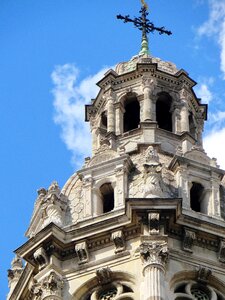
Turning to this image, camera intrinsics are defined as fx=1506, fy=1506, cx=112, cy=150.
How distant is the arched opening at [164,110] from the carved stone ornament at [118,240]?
9.51m

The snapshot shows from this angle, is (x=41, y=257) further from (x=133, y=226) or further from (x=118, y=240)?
(x=133, y=226)

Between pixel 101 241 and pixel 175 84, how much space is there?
37.5ft

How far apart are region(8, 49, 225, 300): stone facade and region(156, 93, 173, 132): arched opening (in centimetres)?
136

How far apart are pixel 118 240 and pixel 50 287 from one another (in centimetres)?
262

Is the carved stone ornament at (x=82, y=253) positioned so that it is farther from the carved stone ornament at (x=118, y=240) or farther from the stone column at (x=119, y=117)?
the stone column at (x=119, y=117)

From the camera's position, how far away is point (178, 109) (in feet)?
184

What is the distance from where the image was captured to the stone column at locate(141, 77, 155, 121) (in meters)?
54.4

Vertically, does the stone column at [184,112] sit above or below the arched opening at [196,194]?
above

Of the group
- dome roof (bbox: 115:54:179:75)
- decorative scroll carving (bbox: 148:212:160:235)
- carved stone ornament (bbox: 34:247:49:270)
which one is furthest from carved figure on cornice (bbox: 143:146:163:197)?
dome roof (bbox: 115:54:179:75)

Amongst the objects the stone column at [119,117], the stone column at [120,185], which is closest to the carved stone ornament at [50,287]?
the stone column at [120,185]

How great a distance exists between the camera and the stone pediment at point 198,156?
51316mm

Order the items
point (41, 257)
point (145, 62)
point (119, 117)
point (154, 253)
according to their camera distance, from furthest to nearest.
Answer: point (145, 62) < point (119, 117) < point (41, 257) < point (154, 253)

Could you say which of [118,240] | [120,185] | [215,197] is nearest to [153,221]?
[118,240]

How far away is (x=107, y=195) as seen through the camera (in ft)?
166
